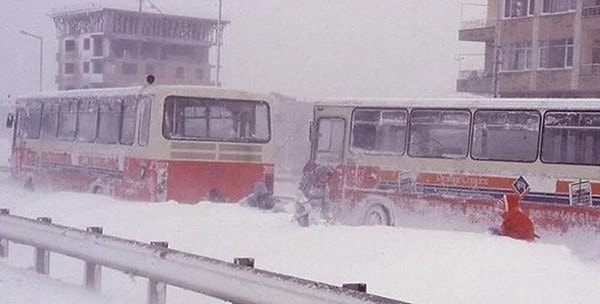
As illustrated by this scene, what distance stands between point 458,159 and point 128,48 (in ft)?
259

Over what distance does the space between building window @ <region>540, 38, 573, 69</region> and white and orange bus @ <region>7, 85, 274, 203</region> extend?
2800cm

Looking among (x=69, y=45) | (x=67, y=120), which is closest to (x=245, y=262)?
(x=67, y=120)

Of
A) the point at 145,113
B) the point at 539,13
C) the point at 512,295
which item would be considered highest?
the point at 539,13

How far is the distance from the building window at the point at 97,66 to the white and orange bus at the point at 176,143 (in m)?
71.0

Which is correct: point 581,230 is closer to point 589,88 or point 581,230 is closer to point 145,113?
point 145,113

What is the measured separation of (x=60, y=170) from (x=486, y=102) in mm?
12527

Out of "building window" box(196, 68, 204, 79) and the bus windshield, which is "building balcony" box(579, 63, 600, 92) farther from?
"building window" box(196, 68, 204, 79)

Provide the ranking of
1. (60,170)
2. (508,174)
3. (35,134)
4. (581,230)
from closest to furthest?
1. (581,230)
2. (508,174)
3. (60,170)
4. (35,134)

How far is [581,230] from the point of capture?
15438 millimetres

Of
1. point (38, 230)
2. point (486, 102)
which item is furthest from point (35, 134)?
point (38, 230)

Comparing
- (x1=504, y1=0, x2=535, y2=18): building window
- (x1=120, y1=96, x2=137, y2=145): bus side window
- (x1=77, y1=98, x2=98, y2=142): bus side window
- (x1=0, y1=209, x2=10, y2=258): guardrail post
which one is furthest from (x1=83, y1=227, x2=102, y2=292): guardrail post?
(x1=504, y1=0, x2=535, y2=18): building window

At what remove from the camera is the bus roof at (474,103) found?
52.1 feet

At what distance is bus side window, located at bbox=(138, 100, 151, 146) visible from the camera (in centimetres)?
1991

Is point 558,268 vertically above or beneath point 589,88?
beneath
